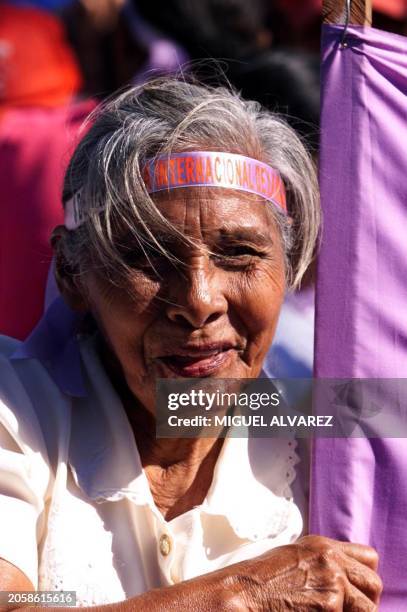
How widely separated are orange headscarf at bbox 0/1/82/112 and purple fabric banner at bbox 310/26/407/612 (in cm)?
311

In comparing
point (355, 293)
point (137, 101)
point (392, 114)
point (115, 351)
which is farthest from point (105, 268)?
point (392, 114)

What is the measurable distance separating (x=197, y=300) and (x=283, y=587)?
0.65m

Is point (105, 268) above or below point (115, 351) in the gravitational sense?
above

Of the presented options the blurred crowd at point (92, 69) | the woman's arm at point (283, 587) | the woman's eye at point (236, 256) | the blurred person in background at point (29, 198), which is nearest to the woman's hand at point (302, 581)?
the woman's arm at point (283, 587)

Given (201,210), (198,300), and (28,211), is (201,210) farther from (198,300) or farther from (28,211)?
(28,211)

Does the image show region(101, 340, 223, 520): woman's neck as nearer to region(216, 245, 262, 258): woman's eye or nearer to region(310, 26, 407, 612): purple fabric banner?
region(310, 26, 407, 612): purple fabric banner

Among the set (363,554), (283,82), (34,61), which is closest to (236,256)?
(363,554)

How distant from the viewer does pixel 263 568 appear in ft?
7.36

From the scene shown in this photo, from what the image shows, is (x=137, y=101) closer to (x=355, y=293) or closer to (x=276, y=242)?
(x=276, y=242)

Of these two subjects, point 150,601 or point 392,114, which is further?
point 392,114

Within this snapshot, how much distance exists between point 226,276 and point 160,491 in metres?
0.55

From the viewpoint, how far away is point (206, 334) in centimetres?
247

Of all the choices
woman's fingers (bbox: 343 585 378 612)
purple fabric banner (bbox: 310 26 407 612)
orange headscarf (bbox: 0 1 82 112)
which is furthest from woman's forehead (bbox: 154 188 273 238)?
orange headscarf (bbox: 0 1 82 112)

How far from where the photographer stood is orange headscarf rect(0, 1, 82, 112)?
18.6ft
